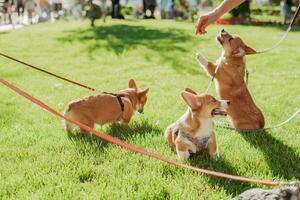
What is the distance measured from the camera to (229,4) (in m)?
4.83

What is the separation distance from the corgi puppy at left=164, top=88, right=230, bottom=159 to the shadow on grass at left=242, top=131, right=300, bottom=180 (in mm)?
590

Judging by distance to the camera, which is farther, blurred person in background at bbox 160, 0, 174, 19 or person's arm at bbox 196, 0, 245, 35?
blurred person in background at bbox 160, 0, 174, 19

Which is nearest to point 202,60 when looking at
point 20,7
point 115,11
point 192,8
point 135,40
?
point 135,40

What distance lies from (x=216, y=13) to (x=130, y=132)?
6.38 feet

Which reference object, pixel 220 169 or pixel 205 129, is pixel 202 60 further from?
pixel 220 169

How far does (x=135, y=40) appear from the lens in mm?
15062

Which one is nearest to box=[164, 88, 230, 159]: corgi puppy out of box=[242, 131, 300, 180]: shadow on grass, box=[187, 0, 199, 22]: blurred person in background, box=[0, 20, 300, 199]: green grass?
box=[0, 20, 300, 199]: green grass

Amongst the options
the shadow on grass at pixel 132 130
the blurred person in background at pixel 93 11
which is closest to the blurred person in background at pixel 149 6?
the blurred person in background at pixel 93 11

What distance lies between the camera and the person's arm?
190 inches

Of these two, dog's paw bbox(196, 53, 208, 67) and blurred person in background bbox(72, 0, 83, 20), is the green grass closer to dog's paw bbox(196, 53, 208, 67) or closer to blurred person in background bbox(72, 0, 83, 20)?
dog's paw bbox(196, 53, 208, 67)

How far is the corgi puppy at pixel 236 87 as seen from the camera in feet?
19.3

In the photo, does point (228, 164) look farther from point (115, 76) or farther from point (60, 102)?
point (115, 76)

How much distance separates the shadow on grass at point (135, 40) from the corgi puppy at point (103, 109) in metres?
4.54

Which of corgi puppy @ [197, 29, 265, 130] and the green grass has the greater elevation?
corgi puppy @ [197, 29, 265, 130]
